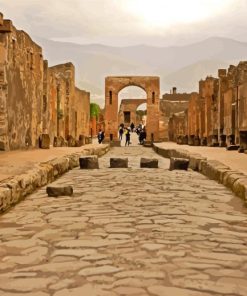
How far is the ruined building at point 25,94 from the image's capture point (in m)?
13.0

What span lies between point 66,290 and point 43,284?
193 mm

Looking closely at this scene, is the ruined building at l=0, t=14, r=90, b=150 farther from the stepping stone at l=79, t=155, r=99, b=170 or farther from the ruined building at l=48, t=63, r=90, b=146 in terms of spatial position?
the stepping stone at l=79, t=155, r=99, b=170

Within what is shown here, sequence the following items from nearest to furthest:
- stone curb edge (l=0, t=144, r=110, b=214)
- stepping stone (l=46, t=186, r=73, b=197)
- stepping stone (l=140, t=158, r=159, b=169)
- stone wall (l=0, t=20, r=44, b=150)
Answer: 1. stone curb edge (l=0, t=144, r=110, b=214)
2. stepping stone (l=46, t=186, r=73, b=197)
3. stepping stone (l=140, t=158, r=159, b=169)
4. stone wall (l=0, t=20, r=44, b=150)

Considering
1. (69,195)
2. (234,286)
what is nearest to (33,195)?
(69,195)

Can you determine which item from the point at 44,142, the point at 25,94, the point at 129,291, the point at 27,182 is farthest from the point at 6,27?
the point at 129,291

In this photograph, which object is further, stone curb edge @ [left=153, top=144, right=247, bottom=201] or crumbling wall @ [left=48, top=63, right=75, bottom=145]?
crumbling wall @ [left=48, top=63, right=75, bottom=145]

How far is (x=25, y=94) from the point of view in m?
15.3

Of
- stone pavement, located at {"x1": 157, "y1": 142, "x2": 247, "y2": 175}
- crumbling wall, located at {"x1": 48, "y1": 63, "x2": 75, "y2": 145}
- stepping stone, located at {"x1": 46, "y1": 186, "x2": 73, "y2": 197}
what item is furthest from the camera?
crumbling wall, located at {"x1": 48, "y1": 63, "x2": 75, "y2": 145}

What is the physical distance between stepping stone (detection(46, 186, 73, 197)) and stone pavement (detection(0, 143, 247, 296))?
0.47ft

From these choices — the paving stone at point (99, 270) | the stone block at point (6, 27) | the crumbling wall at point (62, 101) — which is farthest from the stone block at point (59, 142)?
the paving stone at point (99, 270)

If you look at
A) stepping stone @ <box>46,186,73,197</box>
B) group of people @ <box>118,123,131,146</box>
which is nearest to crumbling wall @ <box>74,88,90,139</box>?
group of people @ <box>118,123,131,146</box>

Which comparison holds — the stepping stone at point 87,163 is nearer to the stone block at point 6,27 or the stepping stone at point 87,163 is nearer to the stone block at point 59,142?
the stone block at point 6,27

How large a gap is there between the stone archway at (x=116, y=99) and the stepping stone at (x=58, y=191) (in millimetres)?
30931

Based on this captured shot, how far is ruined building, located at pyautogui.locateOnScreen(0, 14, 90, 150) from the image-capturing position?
13.0 m
